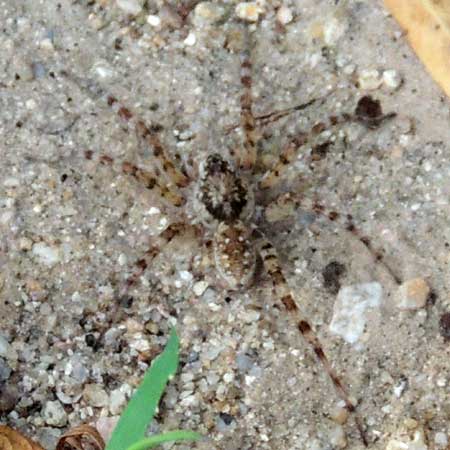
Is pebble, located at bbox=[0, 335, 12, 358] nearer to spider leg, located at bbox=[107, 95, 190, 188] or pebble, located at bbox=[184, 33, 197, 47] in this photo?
spider leg, located at bbox=[107, 95, 190, 188]

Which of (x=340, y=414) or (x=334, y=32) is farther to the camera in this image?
(x=334, y=32)

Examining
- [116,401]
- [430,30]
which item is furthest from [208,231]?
[430,30]

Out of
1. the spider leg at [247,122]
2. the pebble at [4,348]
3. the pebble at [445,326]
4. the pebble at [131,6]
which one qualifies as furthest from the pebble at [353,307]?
the pebble at [131,6]

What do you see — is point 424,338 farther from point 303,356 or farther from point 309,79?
point 309,79

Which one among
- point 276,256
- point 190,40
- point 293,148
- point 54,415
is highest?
point 190,40

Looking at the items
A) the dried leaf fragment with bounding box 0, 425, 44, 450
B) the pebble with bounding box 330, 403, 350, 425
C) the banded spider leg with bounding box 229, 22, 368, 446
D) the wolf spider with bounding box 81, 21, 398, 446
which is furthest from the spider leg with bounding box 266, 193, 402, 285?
the dried leaf fragment with bounding box 0, 425, 44, 450

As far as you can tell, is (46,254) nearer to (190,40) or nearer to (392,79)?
(190,40)
